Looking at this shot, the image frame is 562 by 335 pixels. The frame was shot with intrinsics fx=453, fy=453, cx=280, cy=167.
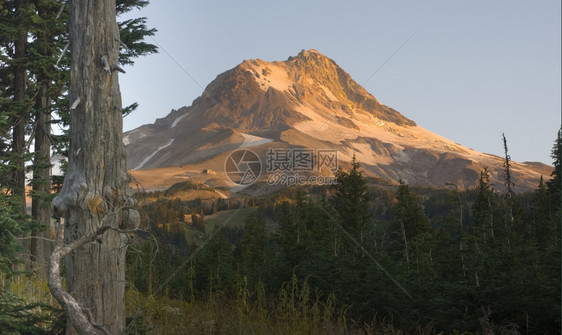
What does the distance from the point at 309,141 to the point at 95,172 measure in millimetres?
116240

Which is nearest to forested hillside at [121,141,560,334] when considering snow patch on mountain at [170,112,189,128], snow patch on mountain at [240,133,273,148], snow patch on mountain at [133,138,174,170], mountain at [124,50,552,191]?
mountain at [124,50,552,191]

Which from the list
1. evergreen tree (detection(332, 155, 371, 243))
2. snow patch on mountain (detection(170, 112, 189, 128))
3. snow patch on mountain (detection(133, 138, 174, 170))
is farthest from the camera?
snow patch on mountain (detection(170, 112, 189, 128))

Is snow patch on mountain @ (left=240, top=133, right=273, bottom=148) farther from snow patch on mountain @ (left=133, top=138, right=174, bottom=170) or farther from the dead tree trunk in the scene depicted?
the dead tree trunk

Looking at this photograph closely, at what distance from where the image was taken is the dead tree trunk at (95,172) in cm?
519

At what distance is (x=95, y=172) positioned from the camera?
207 inches

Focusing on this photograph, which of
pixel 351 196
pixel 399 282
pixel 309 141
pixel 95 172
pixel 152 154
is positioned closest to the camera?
pixel 95 172

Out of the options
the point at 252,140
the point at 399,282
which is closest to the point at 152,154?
the point at 252,140

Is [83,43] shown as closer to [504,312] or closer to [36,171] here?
[504,312]

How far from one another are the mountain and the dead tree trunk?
92.3 m

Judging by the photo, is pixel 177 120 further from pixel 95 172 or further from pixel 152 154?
pixel 95 172

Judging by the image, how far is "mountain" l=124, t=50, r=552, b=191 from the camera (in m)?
120

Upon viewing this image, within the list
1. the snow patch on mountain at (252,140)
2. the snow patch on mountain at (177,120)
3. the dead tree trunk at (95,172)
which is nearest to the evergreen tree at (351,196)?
the dead tree trunk at (95,172)

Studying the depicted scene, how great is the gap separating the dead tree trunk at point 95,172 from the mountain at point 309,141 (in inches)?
3635

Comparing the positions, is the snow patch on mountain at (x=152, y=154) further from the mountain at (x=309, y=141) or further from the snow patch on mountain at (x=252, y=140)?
the snow patch on mountain at (x=252, y=140)
